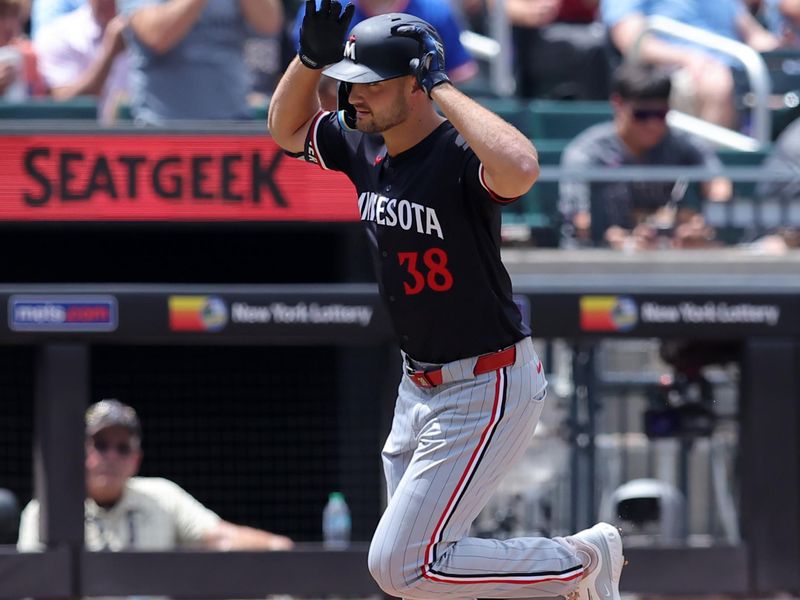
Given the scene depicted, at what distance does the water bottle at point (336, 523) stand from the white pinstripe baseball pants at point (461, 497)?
68.4 inches

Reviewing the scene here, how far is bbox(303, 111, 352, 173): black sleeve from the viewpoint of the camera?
13.6 feet

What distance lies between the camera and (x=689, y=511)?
5.90 metres

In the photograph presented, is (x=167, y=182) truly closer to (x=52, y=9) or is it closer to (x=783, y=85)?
(x=52, y=9)

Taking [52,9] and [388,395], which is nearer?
[388,395]

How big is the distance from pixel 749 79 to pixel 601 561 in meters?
4.23

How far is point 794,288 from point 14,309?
286cm

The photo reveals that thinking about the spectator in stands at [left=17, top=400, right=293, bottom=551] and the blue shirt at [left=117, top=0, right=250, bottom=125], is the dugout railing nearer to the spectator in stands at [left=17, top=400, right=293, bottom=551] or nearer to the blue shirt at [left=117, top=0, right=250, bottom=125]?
the spectator in stands at [left=17, top=400, right=293, bottom=551]

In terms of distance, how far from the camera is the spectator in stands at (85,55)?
289 inches

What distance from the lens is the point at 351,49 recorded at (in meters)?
3.77

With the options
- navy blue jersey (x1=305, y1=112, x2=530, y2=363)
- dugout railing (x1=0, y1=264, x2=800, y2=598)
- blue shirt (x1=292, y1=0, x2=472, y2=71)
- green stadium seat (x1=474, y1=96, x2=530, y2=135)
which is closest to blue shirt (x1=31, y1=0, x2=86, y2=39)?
blue shirt (x1=292, y1=0, x2=472, y2=71)

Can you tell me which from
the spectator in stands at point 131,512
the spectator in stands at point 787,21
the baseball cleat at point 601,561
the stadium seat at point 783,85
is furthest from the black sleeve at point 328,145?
the spectator in stands at point 787,21

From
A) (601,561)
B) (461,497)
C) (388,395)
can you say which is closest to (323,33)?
(461,497)

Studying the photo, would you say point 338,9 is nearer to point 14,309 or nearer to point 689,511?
point 14,309

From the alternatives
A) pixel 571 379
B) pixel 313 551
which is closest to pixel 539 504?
pixel 571 379
